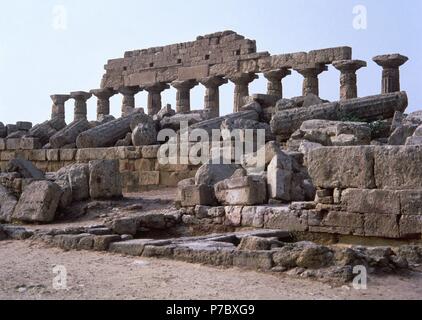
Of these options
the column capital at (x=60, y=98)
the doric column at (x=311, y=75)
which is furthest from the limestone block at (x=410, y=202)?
the column capital at (x=60, y=98)

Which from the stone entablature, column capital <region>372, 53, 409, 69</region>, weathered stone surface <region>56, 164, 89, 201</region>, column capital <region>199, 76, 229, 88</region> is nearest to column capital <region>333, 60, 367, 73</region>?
the stone entablature

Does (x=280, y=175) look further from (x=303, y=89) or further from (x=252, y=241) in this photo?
(x=303, y=89)

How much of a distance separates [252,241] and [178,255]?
35.5 inches

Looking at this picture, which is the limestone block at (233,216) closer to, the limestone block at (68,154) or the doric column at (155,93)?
the limestone block at (68,154)

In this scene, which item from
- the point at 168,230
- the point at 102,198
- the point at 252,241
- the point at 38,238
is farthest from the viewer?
the point at 102,198

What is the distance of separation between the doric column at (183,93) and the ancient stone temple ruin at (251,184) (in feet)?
22.9

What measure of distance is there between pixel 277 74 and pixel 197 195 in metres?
15.5

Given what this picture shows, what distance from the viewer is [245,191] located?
9.23 m

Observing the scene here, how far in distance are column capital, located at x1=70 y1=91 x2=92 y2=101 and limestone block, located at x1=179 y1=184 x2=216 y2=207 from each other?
2215cm

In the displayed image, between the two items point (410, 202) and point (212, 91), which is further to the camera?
point (212, 91)

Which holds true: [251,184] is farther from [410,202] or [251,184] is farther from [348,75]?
[348,75]

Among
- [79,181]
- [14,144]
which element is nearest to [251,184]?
[79,181]
